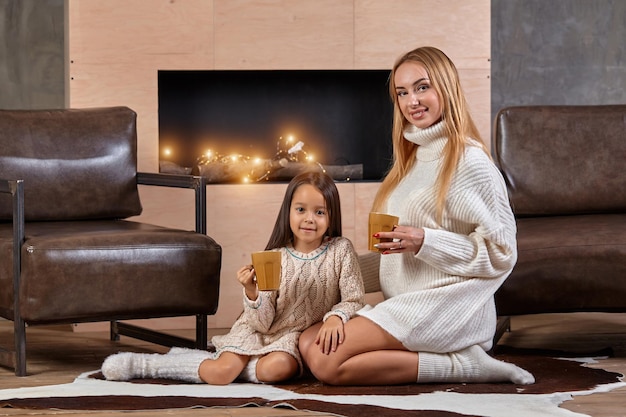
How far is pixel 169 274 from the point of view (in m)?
3.29

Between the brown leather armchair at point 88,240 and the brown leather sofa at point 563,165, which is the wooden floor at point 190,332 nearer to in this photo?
the brown leather armchair at point 88,240

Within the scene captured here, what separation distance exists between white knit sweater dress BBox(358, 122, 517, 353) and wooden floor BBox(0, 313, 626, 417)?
37 cm

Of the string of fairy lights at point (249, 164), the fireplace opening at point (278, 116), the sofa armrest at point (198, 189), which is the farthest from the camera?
the fireplace opening at point (278, 116)

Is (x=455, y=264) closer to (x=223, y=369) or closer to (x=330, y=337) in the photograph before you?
(x=330, y=337)

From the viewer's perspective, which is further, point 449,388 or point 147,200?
point 147,200

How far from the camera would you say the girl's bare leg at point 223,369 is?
2961 mm

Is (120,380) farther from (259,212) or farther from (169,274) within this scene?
(259,212)

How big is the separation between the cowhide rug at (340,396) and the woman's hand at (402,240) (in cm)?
38

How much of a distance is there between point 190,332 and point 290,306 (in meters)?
1.24

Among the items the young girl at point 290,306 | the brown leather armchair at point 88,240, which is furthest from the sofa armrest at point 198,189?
the young girl at point 290,306

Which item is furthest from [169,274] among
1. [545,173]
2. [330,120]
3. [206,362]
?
[330,120]

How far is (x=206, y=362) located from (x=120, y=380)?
9.9 inches

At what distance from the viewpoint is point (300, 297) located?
305 centimetres

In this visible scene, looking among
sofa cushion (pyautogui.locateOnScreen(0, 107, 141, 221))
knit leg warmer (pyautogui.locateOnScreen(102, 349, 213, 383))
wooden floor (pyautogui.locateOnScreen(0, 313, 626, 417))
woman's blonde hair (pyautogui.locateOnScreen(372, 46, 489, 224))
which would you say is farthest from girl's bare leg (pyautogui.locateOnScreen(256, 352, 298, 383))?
sofa cushion (pyautogui.locateOnScreen(0, 107, 141, 221))
